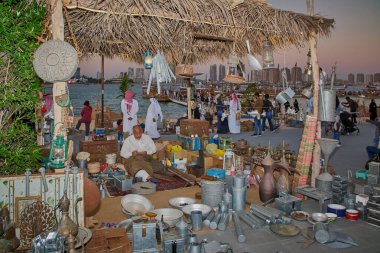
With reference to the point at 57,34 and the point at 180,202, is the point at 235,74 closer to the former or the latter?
the point at 180,202

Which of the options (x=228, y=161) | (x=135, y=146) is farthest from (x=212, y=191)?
(x=135, y=146)

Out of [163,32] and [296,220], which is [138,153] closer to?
[163,32]

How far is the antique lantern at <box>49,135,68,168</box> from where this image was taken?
166 inches

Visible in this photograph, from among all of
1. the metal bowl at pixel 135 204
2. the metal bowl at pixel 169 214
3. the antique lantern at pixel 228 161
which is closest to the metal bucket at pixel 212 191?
the metal bowl at pixel 169 214

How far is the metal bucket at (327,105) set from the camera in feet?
17.9

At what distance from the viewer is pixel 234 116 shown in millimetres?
13234

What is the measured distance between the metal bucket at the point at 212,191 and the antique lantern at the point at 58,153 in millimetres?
2039

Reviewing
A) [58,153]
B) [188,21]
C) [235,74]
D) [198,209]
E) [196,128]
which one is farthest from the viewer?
[196,128]

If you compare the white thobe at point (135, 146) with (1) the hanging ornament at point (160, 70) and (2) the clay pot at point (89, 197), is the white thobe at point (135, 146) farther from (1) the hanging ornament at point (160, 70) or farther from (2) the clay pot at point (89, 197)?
(2) the clay pot at point (89, 197)

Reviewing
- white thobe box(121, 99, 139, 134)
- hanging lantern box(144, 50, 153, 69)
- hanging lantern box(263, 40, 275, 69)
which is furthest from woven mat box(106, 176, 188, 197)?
white thobe box(121, 99, 139, 134)

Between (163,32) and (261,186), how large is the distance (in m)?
3.43

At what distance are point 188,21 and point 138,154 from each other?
9.78 ft

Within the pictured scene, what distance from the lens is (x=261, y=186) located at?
5301 mm

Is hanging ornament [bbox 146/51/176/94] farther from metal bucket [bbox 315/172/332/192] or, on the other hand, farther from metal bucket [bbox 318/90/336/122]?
metal bucket [bbox 315/172/332/192]
